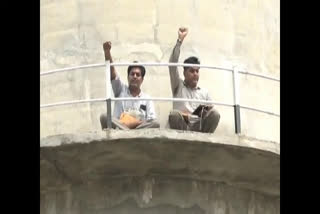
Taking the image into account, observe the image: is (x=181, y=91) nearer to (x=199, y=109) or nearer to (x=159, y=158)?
(x=199, y=109)

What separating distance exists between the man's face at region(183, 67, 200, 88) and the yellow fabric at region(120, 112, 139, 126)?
2.40ft

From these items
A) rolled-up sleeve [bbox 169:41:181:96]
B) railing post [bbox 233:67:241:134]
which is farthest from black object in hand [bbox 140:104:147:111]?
railing post [bbox 233:67:241:134]

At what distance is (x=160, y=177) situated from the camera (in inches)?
507

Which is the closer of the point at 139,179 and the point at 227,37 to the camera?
the point at 139,179

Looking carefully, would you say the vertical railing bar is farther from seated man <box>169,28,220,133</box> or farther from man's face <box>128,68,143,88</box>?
man's face <box>128,68,143,88</box>

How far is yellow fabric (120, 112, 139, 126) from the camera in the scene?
12584mm

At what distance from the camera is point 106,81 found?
1268cm

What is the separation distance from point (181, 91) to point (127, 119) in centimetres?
72

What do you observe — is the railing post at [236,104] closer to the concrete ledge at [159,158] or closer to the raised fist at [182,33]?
the concrete ledge at [159,158]

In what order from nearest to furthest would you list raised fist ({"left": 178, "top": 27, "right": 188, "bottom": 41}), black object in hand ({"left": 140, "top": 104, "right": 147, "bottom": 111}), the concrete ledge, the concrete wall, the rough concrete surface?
1. the concrete ledge
2. the rough concrete surface
3. black object in hand ({"left": 140, "top": 104, "right": 147, "bottom": 111})
4. raised fist ({"left": 178, "top": 27, "right": 188, "bottom": 41})
5. the concrete wall

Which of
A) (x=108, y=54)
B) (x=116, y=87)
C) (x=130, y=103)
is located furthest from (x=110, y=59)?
(x=130, y=103)
